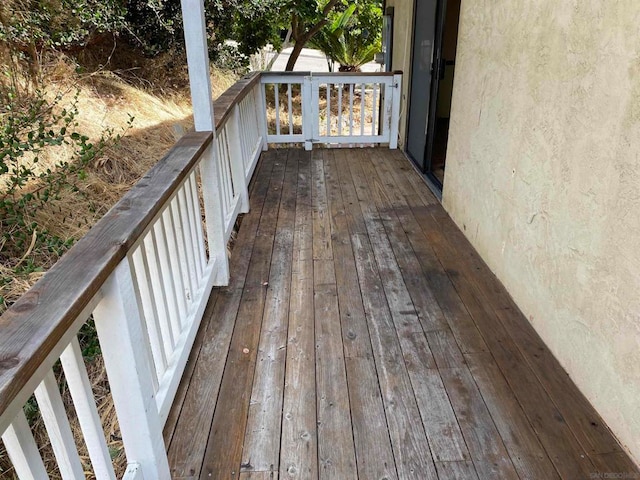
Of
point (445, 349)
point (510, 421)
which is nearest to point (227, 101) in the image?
point (445, 349)

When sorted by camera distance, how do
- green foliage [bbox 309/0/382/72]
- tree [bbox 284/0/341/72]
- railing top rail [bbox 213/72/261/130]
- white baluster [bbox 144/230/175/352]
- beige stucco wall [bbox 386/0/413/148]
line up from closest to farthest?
white baluster [bbox 144/230/175/352] < railing top rail [bbox 213/72/261/130] < beige stucco wall [bbox 386/0/413/148] < tree [bbox 284/0/341/72] < green foliage [bbox 309/0/382/72]

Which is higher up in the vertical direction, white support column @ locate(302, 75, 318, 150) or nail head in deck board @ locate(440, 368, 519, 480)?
white support column @ locate(302, 75, 318, 150)

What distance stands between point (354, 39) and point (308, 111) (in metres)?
7.70

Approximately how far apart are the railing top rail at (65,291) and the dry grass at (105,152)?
3.17ft

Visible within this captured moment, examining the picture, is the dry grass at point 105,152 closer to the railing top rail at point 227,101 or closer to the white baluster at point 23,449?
the white baluster at point 23,449

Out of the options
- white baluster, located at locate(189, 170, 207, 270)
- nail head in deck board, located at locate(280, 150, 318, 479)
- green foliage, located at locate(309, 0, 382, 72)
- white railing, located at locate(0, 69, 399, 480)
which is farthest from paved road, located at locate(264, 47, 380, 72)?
white railing, located at locate(0, 69, 399, 480)

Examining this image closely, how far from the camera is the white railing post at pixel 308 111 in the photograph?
17.4ft

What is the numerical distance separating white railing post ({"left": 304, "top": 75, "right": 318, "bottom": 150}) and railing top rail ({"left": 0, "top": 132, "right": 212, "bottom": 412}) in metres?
3.96

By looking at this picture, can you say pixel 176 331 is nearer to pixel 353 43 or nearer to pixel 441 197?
pixel 441 197

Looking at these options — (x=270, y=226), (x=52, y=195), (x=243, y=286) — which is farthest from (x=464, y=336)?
(x=52, y=195)

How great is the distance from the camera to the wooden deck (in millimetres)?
1643

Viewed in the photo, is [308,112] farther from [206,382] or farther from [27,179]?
[206,382]

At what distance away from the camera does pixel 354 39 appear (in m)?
12.2

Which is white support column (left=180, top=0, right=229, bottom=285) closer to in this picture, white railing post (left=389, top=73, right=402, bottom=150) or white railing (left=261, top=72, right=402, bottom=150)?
white railing (left=261, top=72, right=402, bottom=150)
